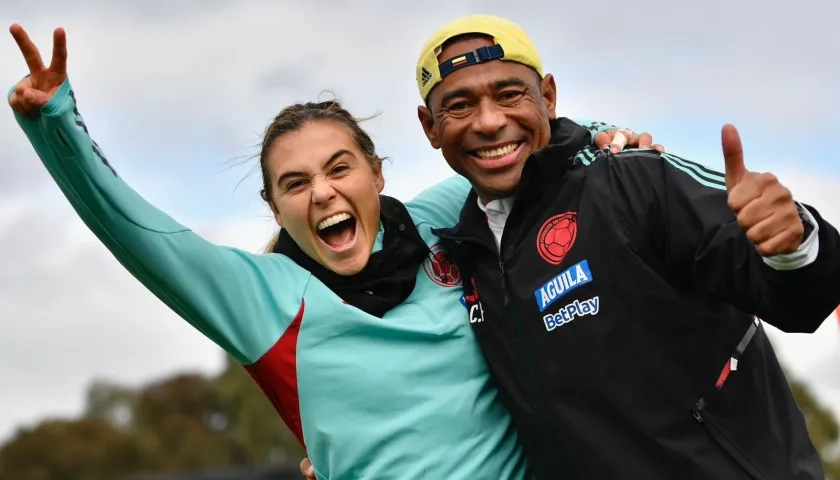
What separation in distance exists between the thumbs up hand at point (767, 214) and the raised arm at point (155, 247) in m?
1.97

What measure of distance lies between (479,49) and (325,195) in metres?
0.88

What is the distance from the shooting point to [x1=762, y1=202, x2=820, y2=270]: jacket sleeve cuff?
421 centimetres

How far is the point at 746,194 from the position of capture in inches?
164

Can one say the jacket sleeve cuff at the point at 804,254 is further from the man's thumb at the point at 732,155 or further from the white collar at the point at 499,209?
the white collar at the point at 499,209

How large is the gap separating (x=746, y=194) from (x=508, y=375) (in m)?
1.43

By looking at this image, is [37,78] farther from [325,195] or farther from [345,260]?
[345,260]

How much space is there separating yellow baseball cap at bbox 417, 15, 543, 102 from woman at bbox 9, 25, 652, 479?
1.63 feet

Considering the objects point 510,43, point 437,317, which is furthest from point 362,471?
point 510,43

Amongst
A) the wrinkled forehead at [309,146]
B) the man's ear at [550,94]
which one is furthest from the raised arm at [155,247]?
the man's ear at [550,94]

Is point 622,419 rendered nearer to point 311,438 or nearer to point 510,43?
point 311,438

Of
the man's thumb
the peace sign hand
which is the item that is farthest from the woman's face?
the man's thumb

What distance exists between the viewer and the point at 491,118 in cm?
537

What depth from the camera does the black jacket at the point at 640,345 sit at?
4.86 m

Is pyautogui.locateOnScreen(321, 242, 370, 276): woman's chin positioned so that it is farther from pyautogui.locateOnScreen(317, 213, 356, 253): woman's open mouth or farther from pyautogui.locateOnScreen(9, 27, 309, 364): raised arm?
pyautogui.locateOnScreen(9, 27, 309, 364): raised arm
